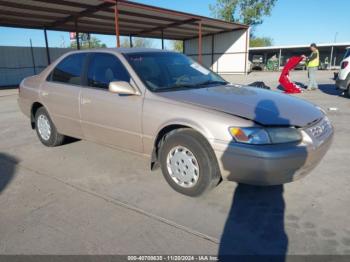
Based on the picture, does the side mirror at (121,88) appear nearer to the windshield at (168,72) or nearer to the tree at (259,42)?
the windshield at (168,72)

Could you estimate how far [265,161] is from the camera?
2.62 meters

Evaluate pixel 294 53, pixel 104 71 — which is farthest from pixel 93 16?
pixel 294 53

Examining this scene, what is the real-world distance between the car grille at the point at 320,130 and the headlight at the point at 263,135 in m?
0.27

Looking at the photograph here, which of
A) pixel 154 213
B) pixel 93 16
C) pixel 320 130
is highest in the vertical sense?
pixel 93 16

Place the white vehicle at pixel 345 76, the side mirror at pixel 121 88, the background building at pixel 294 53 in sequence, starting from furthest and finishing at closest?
the background building at pixel 294 53
the white vehicle at pixel 345 76
the side mirror at pixel 121 88

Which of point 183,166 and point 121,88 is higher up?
point 121,88

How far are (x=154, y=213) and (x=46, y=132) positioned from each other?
3.12m

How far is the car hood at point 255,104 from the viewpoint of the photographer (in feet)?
9.45

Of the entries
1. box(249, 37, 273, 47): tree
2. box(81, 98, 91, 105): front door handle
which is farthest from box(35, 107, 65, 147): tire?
box(249, 37, 273, 47): tree

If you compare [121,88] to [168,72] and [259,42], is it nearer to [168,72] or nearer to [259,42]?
[168,72]

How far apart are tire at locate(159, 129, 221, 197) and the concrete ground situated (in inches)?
6.4

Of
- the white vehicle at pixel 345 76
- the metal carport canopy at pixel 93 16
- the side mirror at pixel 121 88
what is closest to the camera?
the side mirror at pixel 121 88

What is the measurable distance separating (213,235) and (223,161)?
0.70 metres

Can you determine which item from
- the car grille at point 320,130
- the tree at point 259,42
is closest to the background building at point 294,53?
the tree at point 259,42
